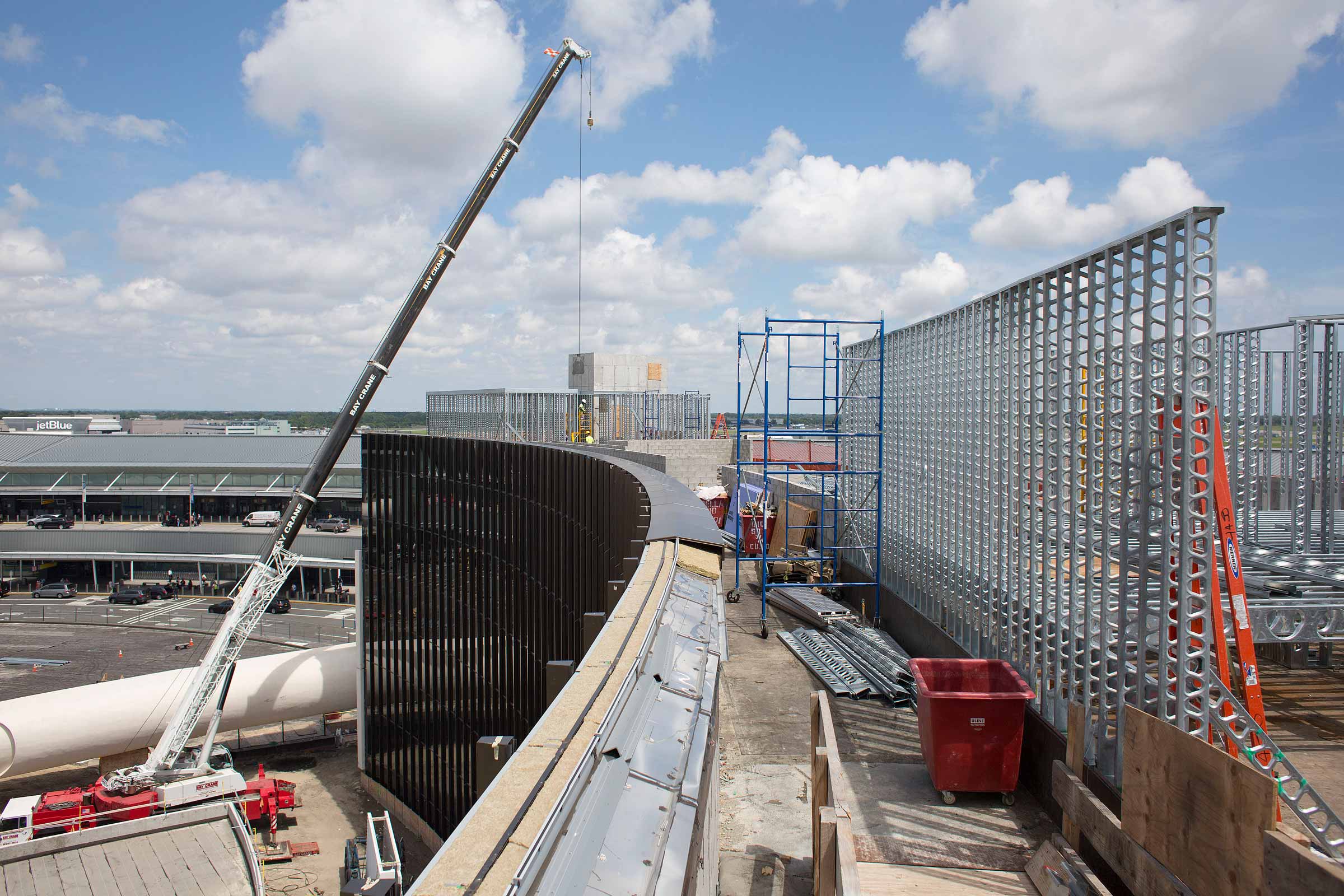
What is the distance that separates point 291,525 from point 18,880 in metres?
8.82

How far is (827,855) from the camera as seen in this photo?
498cm

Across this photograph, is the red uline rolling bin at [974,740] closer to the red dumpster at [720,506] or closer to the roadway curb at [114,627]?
the red dumpster at [720,506]

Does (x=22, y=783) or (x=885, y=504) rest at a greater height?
(x=885, y=504)

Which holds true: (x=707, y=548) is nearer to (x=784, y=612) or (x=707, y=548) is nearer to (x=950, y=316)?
(x=950, y=316)

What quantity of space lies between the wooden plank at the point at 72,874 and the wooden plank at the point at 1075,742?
14141mm

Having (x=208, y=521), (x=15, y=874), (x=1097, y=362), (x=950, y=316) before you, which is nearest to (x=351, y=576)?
(x=208, y=521)

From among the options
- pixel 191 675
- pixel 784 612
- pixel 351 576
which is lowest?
pixel 351 576

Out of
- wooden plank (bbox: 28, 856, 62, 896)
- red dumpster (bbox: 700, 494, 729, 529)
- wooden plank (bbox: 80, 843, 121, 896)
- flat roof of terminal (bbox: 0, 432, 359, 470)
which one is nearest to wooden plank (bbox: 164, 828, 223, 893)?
wooden plank (bbox: 80, 843, 121, 896)

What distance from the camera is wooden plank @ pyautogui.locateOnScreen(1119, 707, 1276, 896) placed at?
3.99m

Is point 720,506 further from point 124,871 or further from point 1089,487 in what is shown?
point 1089,487

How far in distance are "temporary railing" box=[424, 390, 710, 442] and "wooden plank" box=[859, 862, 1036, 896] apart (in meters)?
23.4

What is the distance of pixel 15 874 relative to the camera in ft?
42.7

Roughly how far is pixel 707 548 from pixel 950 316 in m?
5.75

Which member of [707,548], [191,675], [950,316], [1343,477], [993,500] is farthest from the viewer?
[191,675]
